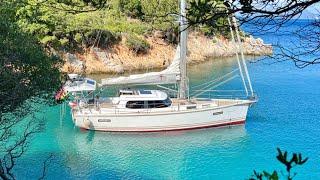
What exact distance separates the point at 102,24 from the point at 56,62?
23.4 metres

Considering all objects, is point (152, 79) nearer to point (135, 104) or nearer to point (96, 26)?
point (135, 104)

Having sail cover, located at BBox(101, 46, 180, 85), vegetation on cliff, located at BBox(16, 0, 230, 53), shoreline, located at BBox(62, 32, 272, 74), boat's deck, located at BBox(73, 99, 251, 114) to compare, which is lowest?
boat's deck, located at BBox(73, 99, 251, 114)

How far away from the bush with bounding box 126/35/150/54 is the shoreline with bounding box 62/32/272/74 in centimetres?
32

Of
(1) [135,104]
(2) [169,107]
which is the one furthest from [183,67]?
(1) [135,104]

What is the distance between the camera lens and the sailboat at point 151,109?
19875mm

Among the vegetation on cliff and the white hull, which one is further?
the vegetation on cliff

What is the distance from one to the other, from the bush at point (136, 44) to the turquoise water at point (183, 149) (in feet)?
46.3

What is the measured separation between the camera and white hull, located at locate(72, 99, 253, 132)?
65.1ft

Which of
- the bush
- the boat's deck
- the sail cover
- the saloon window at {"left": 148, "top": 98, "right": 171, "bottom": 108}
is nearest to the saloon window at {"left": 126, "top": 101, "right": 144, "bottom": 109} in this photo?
the boat's deck

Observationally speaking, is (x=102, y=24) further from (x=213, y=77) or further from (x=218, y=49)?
(x=218, y=49)

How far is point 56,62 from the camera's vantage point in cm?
1362

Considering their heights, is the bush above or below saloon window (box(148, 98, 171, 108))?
above

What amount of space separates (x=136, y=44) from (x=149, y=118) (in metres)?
17.5

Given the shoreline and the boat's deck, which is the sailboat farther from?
the shoreline
